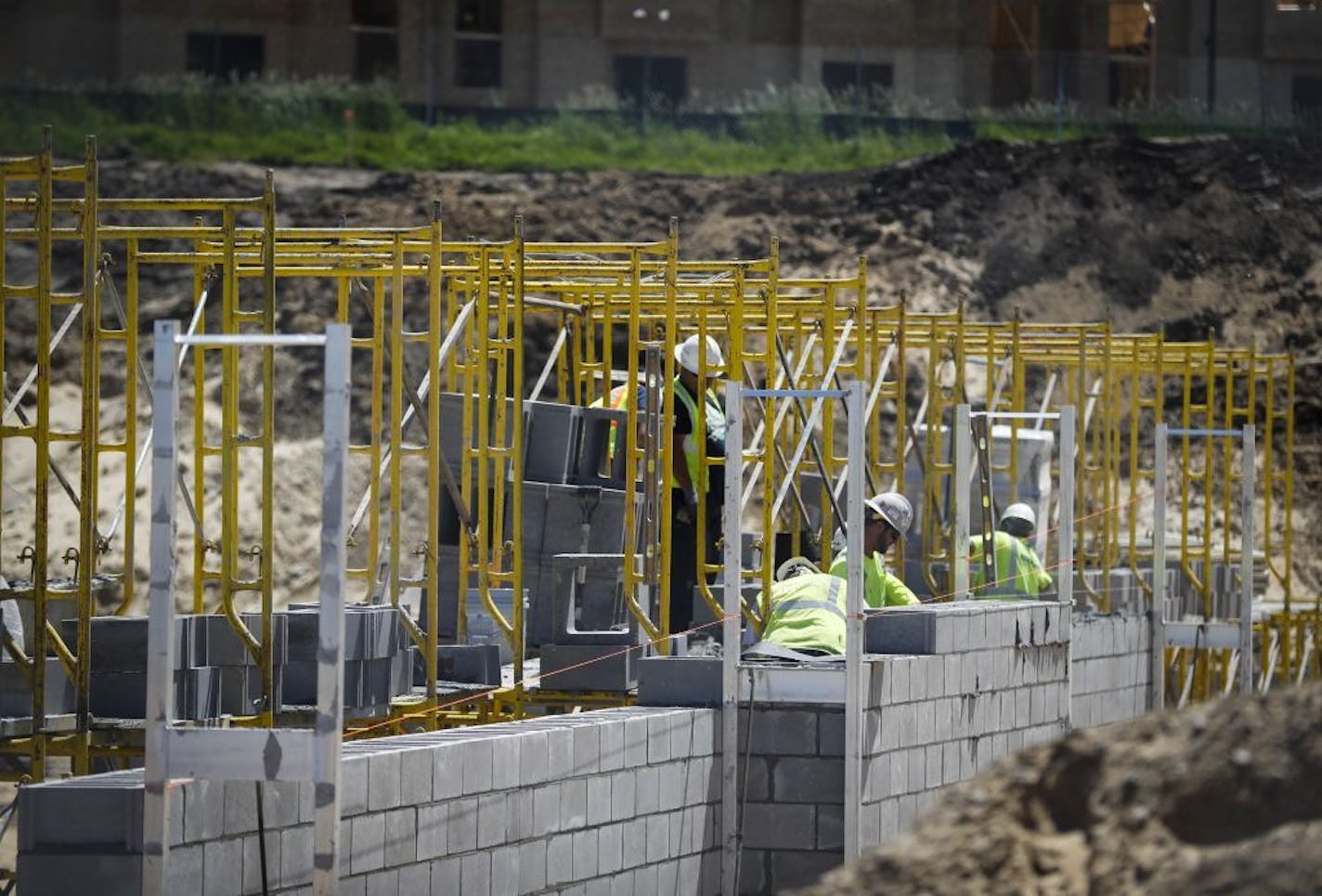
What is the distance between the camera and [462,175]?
Result: 36312mm

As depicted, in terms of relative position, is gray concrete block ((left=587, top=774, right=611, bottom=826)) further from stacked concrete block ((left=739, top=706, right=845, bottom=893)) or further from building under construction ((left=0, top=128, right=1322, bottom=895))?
stacked concrete block ((left=739, top=706, right=845, bottom=893))

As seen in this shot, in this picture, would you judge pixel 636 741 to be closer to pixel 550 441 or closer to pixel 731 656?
pixel 731 656

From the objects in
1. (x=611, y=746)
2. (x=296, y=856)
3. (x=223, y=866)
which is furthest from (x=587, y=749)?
(x=223, y=866)

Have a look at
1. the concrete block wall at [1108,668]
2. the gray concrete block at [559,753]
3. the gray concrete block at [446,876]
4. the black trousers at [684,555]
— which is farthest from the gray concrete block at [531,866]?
the concrete block wall at [1108,668]

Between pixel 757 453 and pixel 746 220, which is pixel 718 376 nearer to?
pixel 757 453

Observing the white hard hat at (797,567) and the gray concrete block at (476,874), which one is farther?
the white hard hat at (797,567)

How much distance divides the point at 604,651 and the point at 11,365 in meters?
20.8

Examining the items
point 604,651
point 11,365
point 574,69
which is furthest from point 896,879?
point 574,69

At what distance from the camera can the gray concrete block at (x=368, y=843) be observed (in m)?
8.68

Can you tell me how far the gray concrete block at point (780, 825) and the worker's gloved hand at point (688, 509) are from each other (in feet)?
11.4

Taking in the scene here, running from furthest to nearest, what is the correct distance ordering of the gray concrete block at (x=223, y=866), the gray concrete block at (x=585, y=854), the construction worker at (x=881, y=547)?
the construction worker at (x=881, y=547) → the gray concrete block at (x=585, y=854) → the gray concrete block at (x=223, y=866)

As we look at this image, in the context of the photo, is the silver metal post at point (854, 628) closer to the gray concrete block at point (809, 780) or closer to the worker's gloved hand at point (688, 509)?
the gray concrete block at point (809, 780)

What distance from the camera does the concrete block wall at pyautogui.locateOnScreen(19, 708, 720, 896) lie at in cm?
780

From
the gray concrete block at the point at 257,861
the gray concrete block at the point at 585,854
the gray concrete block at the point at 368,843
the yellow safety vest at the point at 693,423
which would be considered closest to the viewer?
the gray concrete block at the point at 257,861
